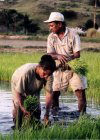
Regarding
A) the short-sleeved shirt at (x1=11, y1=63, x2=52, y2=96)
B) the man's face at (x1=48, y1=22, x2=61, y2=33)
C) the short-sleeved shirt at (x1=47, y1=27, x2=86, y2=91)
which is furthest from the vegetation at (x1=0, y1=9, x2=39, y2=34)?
the short-sleeved shirt at (x1=11, y1=63, x2=52, y2=96)

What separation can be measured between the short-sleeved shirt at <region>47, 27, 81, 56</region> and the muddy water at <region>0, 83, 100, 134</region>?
1.02 metres

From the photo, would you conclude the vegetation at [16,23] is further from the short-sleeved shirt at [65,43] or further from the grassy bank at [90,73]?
the short-sleeved shirt at [65,43]

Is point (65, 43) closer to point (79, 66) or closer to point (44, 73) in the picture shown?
point (79, 66)

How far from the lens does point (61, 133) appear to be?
21.0 feet

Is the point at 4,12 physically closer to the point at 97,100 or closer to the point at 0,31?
the point at 0,31

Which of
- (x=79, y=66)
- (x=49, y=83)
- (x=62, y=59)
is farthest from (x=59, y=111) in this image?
(x=49, y=83)

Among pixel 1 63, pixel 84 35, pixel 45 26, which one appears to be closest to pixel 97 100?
pixel 1 63

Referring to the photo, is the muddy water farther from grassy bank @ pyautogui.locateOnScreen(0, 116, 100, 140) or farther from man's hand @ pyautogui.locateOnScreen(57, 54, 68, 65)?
grassy bank @ pyautogui.locateOnScreen(0, 116, 100, 140)

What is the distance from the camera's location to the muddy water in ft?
28.2

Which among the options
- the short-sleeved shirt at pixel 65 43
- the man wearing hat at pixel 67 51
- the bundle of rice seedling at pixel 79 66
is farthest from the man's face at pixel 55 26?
the bundle of rice seedling at pixel 79 66

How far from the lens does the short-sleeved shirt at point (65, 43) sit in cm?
928

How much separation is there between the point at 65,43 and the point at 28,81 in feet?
6.87

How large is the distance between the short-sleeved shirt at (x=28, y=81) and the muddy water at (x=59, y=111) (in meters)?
0.62

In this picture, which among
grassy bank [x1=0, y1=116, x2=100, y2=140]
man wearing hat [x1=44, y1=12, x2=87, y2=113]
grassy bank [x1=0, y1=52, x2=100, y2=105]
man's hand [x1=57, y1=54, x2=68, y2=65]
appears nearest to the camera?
grassy bank [x1=0, y1=116, x2=100, y2=140]
